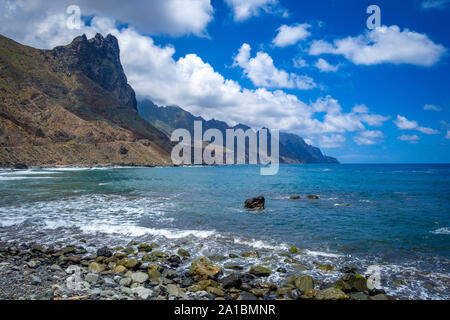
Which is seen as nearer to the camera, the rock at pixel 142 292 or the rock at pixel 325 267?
the rock at pixel 142 292

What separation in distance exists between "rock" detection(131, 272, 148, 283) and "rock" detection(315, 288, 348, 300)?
630 cm

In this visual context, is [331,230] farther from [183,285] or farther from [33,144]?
[33,144]

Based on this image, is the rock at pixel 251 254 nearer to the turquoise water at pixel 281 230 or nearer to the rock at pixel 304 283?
the turquoise water at pixel 281 230

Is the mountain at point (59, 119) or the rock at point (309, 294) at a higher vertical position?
the mountain at point (59, 119)

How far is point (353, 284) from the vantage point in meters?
9.30

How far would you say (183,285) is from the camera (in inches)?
368

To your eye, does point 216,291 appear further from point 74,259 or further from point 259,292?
point 74,259

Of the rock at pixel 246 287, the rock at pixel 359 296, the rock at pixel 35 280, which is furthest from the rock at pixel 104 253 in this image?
the rock at pixel 359 296

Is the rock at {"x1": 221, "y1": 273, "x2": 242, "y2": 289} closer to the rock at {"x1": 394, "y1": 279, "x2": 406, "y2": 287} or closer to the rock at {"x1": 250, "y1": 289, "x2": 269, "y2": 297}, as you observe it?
the rock at {"x1": 250, "y1": 289, "x2": 269, "y2": 297}

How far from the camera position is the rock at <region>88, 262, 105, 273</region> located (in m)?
10.4

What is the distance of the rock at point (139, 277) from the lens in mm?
9469

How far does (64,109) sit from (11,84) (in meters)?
26.3

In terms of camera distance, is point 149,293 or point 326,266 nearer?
point 149,293
